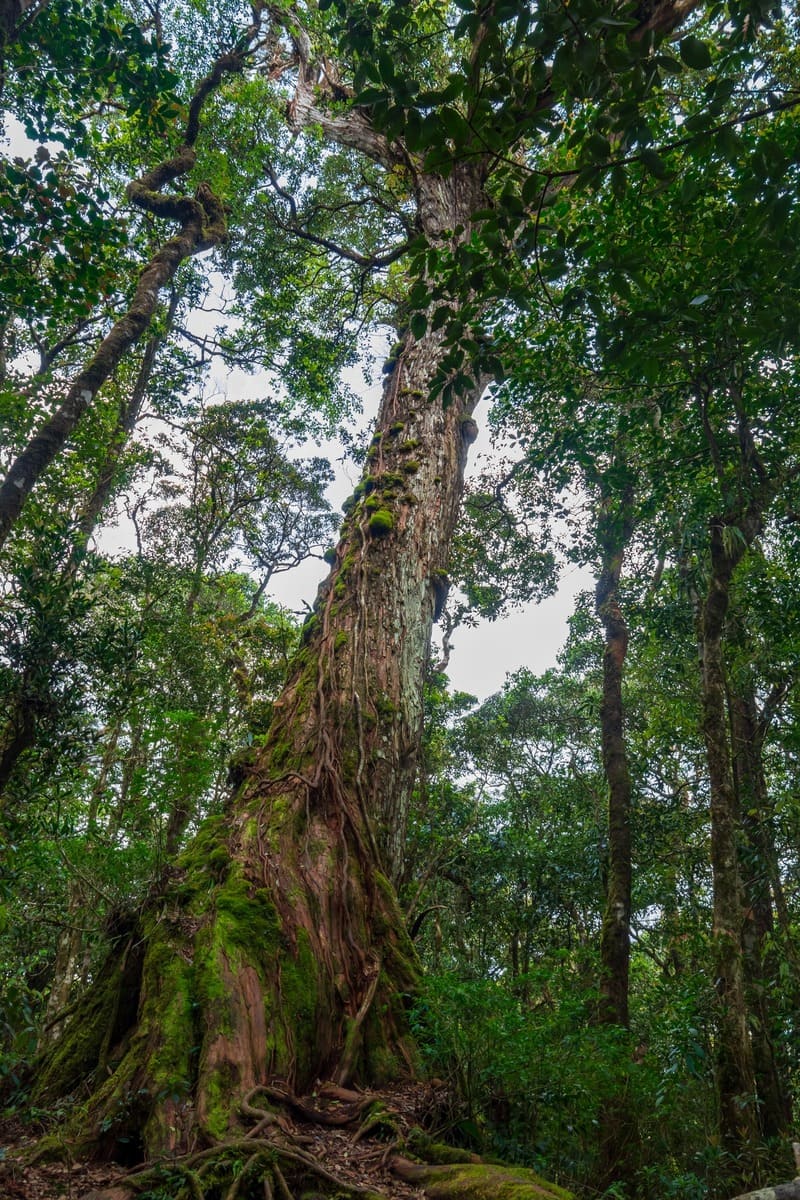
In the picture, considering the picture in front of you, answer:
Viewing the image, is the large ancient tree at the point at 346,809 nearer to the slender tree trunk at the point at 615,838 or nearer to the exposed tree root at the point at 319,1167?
the exposed tree root at the point at 319,1167

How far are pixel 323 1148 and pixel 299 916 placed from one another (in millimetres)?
1025

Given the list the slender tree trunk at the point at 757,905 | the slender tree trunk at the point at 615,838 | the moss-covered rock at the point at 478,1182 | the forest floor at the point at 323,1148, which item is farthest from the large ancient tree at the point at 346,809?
the slender tree trunk at the point at 757,905

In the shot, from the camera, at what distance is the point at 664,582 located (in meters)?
9.20

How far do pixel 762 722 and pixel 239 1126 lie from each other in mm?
5985

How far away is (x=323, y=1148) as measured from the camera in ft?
7.84

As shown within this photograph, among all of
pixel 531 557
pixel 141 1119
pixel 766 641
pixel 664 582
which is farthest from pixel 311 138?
pixel 141 1119

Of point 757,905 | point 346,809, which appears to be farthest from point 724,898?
point 757,905

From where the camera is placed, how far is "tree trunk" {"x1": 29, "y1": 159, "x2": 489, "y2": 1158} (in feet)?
8.29

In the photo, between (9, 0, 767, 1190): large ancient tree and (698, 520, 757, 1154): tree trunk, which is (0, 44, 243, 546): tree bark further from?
(698, 520, 757, 1154): tree trunk

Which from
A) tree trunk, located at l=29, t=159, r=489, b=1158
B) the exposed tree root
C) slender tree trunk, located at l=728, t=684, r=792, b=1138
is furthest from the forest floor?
slender tree trunk, located at l=728, t=684, r=792, b=1138

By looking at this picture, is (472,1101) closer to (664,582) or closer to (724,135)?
(724,135)

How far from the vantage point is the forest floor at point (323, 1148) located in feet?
6.91

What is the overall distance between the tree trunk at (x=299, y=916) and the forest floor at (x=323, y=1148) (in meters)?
0.14

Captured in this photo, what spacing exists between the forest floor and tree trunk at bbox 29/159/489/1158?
141mm
